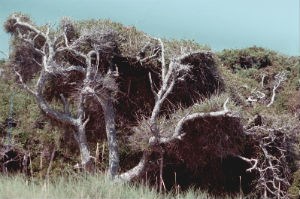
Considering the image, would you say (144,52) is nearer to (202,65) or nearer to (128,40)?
(128,40)

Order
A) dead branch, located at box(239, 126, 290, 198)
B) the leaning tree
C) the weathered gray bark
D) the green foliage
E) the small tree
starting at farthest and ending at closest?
the green foliage < dead branch, located at box(239, 126, 290, 198) < the weathered gray bark < the small tree < the leaning tree

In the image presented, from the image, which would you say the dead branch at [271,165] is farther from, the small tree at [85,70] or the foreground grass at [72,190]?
the foreground grass at [72,190]

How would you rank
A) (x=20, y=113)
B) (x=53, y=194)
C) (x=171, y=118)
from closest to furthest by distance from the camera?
(x=53, y=194) → (x=171, y=118) → (x=20, y=113)

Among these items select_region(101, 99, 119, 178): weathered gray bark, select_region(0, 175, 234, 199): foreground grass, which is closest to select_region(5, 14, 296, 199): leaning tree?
select_region(101, 99, 119, 178): weathered gray bark

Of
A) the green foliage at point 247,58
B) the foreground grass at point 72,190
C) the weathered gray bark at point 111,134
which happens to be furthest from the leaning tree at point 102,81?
the green foliage at point 247,58

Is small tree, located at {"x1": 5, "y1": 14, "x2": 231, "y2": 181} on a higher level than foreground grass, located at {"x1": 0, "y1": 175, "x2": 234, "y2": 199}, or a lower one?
higher

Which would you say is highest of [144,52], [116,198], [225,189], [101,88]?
[144,52]

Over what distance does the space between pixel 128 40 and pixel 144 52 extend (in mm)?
527

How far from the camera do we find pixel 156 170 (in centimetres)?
1341

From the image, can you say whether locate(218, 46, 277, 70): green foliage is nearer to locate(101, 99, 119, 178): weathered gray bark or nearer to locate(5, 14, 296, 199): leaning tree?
locate(5, 14, 296, 199): leaning tree

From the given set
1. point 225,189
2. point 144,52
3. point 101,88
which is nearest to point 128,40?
point 144,52

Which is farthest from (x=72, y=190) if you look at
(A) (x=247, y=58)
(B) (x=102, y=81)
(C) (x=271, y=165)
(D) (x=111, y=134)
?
(A) (x=247, y=58)

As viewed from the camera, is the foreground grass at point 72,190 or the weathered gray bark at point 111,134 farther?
the weathered gray bark at point 111,134

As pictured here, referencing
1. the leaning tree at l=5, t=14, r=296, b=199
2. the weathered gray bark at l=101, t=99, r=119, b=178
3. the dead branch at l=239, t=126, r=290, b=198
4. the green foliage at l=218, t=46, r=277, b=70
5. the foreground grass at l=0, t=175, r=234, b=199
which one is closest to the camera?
the foreground grass at l=0, t=175, r=234, b=199
